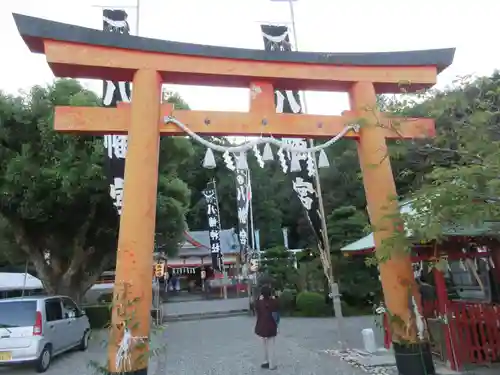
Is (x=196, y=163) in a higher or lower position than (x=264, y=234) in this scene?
higher

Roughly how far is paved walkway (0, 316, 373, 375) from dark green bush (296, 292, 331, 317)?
3.89ft

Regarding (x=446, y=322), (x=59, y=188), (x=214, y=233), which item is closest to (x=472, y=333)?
(x=446, y=322)

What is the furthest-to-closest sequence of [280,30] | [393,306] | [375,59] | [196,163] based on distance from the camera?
[196,163]
[280,30]
[375,59]
[393,306]

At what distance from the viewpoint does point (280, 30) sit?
7.66 m

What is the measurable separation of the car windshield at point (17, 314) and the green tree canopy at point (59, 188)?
14.9ft

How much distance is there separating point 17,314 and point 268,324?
5.30 metres

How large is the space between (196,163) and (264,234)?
387 inches

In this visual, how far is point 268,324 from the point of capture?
26.3 ft

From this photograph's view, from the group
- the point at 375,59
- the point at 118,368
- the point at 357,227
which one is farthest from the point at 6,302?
the point at 357,227

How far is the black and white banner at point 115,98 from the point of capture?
715 centimetres

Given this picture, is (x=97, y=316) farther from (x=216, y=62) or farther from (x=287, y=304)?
(x=216, y=62)

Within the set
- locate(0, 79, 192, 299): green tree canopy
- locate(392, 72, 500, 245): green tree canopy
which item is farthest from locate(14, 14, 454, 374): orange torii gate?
locate(0, 79, 192, 299): green tree canopy

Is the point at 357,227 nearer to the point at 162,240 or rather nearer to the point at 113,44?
the point at 162,240

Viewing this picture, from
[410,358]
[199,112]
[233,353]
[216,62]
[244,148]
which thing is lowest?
[233,353]
